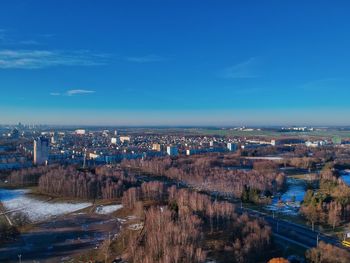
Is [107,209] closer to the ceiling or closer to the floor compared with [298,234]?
closer to the ceiling

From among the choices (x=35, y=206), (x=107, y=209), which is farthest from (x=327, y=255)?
(x=35, y=206)

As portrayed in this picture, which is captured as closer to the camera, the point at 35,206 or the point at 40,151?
the point at 35,206

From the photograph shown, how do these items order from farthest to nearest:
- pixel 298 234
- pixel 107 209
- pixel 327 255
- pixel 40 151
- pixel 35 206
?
pixel 40 151, pixel 35 206, pixel 107 209, pixel 298 234, pixel 327 255

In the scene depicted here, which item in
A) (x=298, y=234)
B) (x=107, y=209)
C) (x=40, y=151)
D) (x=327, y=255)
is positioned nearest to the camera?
(x=327, y=255)

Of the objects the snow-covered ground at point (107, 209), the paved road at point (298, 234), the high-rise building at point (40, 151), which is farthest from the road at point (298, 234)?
the high-rise building at point (40, 151)

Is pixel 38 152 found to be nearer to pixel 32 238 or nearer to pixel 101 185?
pixel 101 185

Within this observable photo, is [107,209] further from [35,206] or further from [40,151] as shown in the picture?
[40,151]

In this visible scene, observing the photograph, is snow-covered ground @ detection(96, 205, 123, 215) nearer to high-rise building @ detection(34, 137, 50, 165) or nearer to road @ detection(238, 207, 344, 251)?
road @ detection(238, 207, 344, 251)

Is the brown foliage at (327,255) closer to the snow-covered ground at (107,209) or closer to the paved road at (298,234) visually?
the paved road at (298,234)
